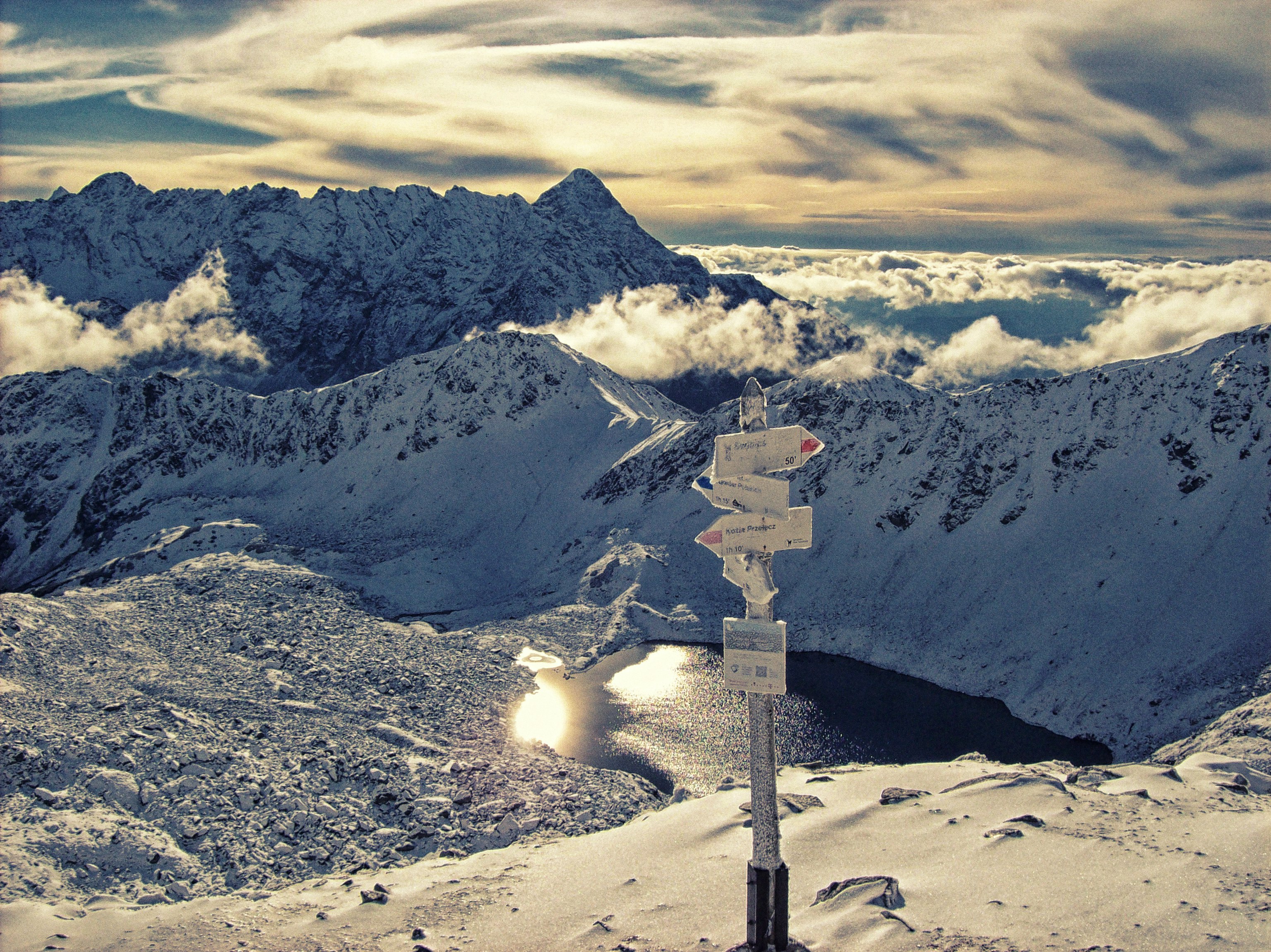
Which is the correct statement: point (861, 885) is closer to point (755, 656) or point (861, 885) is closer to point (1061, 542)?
point (755, 656)

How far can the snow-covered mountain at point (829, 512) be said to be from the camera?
64562mm

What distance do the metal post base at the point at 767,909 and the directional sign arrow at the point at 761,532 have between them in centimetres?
575

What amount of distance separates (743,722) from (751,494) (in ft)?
158

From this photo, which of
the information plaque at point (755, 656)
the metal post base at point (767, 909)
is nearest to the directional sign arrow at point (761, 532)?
the information plaque at point (755, 656)

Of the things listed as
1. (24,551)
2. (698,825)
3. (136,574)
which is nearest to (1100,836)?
(698,825)

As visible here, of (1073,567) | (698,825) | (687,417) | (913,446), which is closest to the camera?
(698,825)

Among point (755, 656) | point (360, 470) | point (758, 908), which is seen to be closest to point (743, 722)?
point (758, 908)

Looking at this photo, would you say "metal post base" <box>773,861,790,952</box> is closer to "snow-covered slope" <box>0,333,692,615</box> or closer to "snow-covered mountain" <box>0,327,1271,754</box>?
"snow-covered mountain" <box>0,327,1271,754</box>

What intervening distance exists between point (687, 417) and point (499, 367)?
43.0m

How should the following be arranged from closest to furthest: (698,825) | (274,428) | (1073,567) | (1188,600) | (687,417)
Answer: (698,825)
(1188,600)
(1073,567)
(274,428)
(687,417)

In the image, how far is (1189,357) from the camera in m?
79.8

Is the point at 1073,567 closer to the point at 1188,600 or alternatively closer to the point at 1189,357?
the point at 1188,600

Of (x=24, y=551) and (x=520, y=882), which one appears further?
(x=24, y=551)

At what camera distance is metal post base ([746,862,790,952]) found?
590 inches
